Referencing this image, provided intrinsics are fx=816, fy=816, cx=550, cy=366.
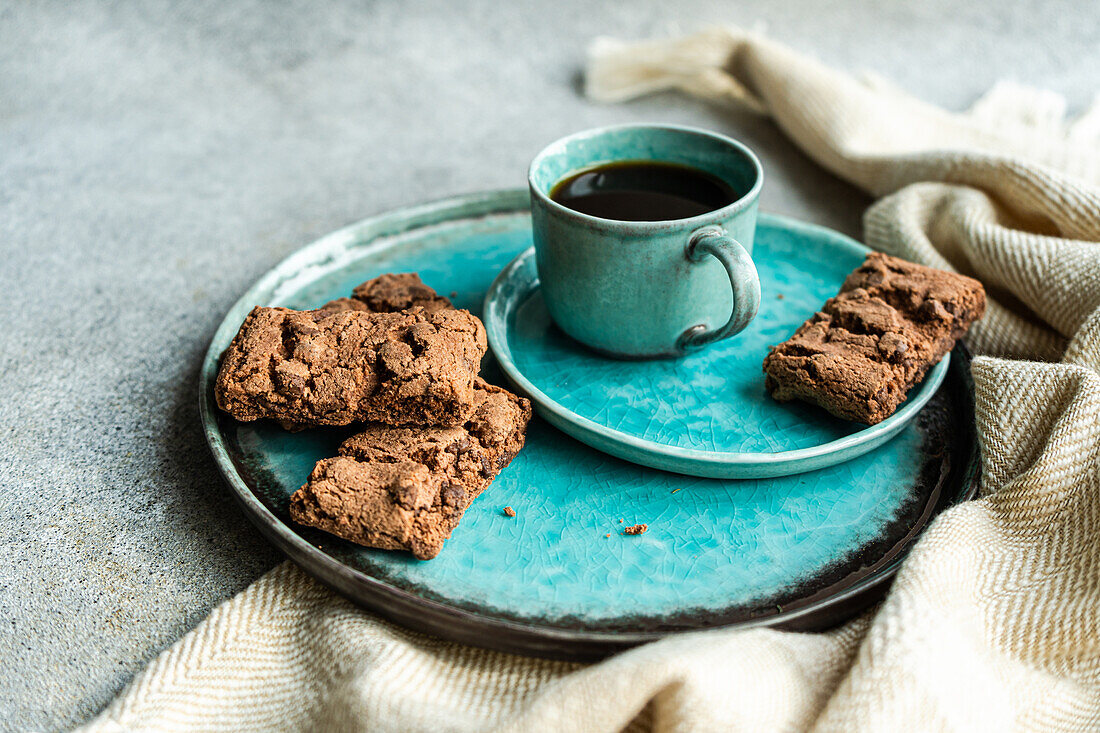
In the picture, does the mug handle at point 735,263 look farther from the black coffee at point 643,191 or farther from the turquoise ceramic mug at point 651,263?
the black coffee at point 643,191

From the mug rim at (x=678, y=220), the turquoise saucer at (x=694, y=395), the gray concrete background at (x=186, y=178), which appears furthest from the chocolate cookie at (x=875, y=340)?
the gray concrete background at (x=186, y=178)

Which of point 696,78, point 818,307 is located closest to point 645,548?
point 818,307

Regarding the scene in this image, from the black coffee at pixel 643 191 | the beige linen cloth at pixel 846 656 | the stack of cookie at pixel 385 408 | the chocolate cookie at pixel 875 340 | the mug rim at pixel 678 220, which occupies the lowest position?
the beige linen cloth at pixel 846 656

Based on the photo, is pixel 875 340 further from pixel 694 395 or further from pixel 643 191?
pixel 643 191

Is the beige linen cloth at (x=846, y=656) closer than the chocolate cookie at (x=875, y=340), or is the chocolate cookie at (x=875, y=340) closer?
the beige linen cloth at (x=846, y=656)

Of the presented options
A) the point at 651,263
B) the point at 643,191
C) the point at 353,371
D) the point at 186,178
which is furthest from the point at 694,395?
the point at 186,178

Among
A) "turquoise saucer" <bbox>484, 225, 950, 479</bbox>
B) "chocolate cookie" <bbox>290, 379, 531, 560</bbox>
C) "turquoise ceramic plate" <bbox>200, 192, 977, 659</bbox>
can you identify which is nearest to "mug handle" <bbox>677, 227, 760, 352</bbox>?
"turquoise saucer" <bbox>484, 225, 950, 479</bbox>

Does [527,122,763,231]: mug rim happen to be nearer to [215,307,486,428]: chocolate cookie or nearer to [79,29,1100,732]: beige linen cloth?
[215,307,486,428]: chocolate cookie
